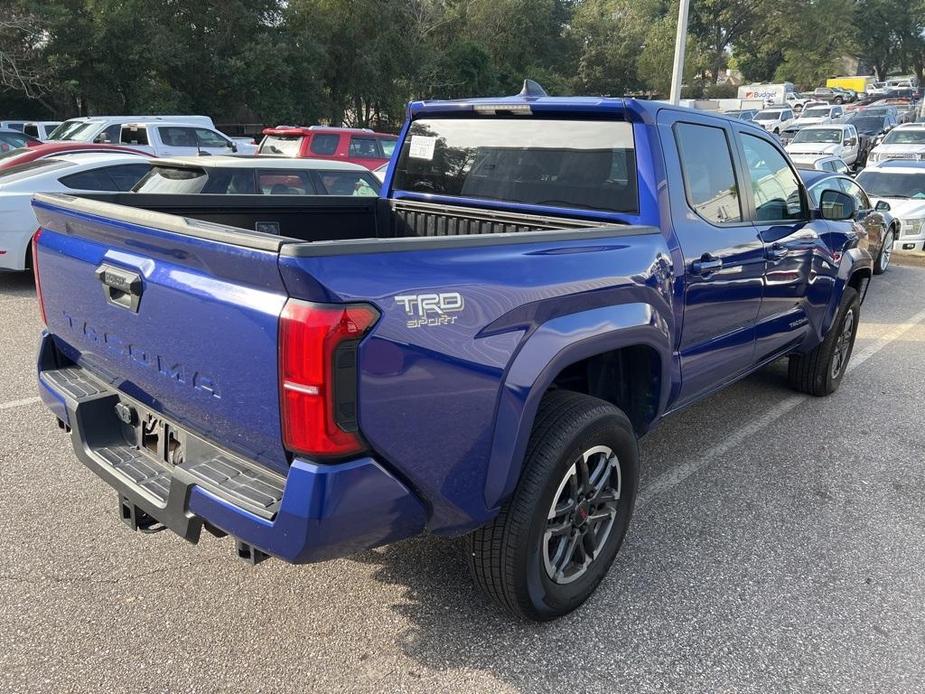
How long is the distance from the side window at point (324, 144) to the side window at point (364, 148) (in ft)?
1.30

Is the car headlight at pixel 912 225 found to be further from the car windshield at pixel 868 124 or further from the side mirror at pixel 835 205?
the car windshield at pixel 868 124

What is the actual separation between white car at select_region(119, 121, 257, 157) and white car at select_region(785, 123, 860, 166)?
52.2 ft

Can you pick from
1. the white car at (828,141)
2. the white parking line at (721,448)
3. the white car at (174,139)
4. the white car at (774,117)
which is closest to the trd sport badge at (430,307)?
the white parking line at (721,448)

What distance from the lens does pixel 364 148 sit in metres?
15.0

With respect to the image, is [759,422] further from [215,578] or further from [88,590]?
[88,590]

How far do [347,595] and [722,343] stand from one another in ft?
7.35

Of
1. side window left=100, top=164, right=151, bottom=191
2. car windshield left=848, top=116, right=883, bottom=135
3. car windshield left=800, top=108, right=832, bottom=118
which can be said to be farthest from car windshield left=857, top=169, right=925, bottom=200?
car windshield left=800, top=108, right=832, bottom=118

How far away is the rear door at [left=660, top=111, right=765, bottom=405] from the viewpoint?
3.41 m

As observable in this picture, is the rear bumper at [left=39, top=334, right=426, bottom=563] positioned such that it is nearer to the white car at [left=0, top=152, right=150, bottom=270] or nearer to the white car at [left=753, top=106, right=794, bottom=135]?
the white car at [left=0, top=152, right=150, bottom=270]

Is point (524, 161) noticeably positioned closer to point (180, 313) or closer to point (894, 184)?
point (180, 313)

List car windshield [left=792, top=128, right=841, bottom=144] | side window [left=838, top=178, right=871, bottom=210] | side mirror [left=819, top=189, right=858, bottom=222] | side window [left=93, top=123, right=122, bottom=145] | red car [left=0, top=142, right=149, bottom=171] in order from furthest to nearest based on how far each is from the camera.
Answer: car windshield [left=792, top=128, right=841, bottom=144] → side window [left=93, top=123, right=122, bottom=145] → side window [left=838, top=178, right=871, bottom=210] → red car [left=0, top=142, right=149, bottom=171] → side mirror [left=819, top=189, right=858, bottom=222]

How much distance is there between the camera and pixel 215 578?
305 centimetres

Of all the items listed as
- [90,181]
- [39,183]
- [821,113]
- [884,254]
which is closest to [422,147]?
[90,181]

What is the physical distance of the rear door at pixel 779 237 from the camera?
414cm
